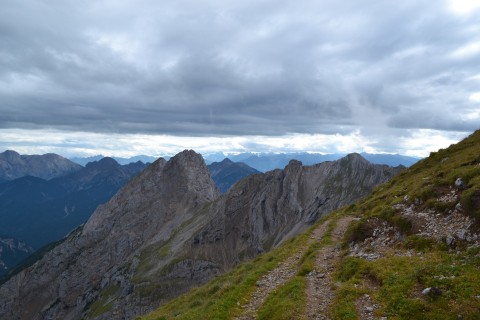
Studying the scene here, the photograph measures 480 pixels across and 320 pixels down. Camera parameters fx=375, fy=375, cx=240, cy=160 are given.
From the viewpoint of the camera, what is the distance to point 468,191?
26.5m

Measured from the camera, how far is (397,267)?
75.2 ft

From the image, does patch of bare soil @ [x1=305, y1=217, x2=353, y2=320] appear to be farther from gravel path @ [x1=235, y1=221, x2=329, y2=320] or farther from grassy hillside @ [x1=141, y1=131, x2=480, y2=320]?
gravel path @ [x1=235, y1=221, x2=329, y2=320]

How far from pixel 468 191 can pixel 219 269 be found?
17352 centimetres

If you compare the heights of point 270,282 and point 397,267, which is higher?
point 397,267

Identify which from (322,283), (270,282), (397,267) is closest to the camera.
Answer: (397,267)

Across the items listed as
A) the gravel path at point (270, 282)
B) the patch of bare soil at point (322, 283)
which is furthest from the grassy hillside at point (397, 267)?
the gravel path at point (270, 282)

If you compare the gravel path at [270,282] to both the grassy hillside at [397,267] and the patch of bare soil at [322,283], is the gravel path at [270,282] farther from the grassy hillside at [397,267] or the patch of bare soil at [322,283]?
the patch of bare soil at [322,283]

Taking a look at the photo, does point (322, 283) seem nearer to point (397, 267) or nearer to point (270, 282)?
point (270, 282)

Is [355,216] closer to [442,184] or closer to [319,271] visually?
[442,184]

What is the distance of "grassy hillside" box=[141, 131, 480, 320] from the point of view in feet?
60.4

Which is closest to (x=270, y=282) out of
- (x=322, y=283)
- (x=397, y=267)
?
(x=322, y=283)

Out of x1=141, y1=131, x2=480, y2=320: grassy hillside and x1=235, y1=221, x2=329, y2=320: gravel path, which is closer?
x1=141, y1=131, x2=480, y2=320: grassy hillside

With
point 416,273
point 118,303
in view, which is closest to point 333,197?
point 118,303

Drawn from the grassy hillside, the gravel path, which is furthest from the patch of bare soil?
the gravel path
